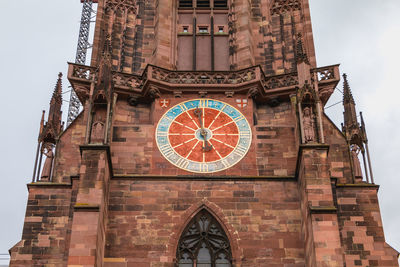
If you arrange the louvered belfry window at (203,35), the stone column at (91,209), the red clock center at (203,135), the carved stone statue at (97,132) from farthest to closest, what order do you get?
the louvered belfry window at (203,35), the red clock center at (203,135), the carved stone statue at (97,132), the stone column at (91,209)

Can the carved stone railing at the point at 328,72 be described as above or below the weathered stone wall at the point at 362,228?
above

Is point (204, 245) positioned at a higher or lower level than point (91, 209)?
lower

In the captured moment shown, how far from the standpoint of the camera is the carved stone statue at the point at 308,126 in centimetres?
2019

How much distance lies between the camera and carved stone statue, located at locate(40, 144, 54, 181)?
20983 mm

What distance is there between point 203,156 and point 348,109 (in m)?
4.48

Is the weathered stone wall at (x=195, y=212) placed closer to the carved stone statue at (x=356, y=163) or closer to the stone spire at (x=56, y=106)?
the carved stone statue at (x=356, y=163)

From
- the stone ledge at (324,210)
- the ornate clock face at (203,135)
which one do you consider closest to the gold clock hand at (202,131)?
the ornate clock face at (203,135)

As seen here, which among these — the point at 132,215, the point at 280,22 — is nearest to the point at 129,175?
the point at 132,215

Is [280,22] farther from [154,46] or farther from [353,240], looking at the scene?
[353,240]

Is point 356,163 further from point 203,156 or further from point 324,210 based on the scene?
point 203,156

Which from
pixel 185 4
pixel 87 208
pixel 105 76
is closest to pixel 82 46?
pixel 185 4

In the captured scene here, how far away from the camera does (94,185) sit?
19.0 metres

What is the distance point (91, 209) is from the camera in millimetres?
18438

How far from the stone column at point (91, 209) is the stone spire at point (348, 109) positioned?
271 inches
